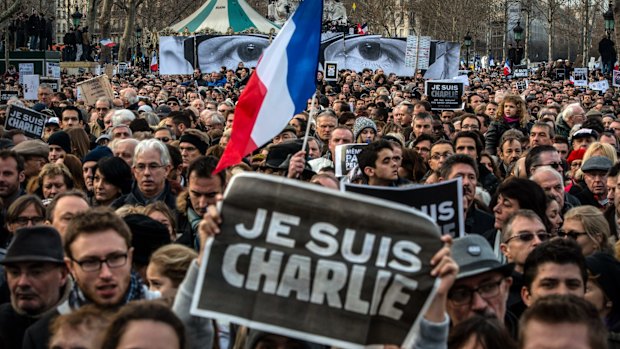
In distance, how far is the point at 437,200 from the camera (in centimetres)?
687

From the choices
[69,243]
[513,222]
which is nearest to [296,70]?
[513,222]

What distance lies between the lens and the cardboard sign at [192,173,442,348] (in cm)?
417

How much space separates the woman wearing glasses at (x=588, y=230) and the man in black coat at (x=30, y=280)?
9.28 ft

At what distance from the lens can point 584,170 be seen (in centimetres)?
991

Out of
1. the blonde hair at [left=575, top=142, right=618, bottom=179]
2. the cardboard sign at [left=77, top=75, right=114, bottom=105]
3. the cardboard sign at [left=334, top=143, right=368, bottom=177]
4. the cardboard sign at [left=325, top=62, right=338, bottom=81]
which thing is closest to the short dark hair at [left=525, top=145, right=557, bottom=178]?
the blonde hair at [left=575, top=142, right=618, bottom=179]

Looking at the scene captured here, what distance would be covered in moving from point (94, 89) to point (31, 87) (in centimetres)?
211

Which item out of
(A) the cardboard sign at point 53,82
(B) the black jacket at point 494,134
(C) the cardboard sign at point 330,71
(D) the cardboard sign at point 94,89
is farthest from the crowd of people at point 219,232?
(C) the cardboard sign at point 330,71

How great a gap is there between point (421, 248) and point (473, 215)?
13.6 ft

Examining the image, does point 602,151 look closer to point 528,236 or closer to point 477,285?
point 528,236

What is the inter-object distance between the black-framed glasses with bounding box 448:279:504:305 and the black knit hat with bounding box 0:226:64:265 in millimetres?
1635

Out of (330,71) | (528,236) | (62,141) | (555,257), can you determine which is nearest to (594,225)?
(528,236)

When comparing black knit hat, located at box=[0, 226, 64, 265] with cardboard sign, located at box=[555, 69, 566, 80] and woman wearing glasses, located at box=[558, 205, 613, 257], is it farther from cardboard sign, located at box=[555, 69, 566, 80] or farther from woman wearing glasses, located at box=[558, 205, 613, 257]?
cardboard sign, located at box=[555, 69, 566, 80]

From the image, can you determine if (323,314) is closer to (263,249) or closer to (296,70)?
(263,249)

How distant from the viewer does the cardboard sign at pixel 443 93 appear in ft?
60.6
